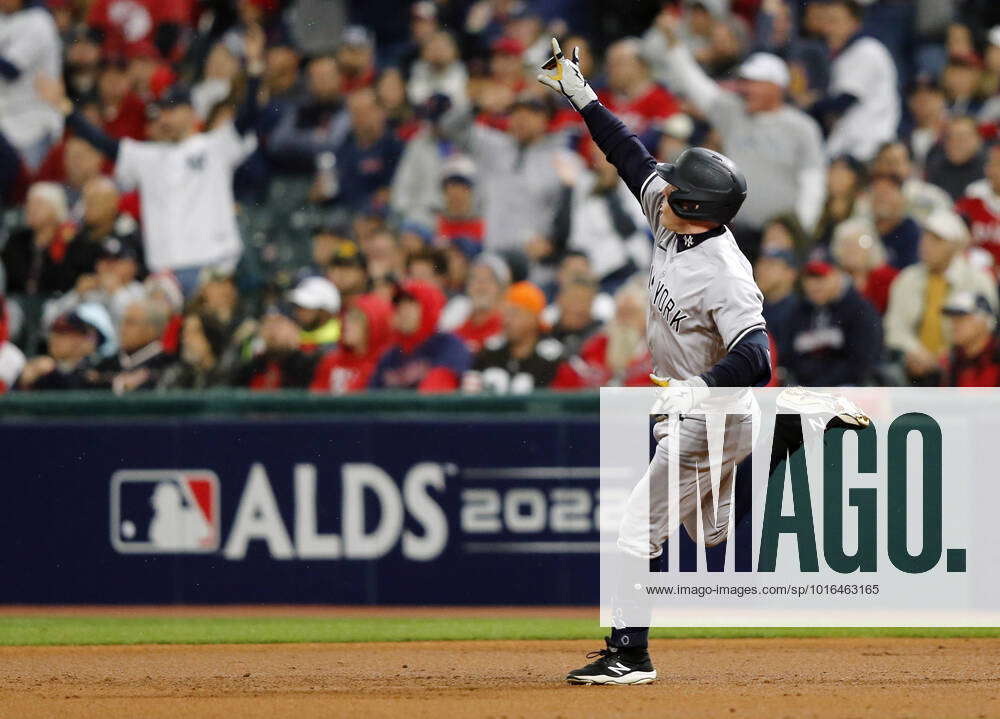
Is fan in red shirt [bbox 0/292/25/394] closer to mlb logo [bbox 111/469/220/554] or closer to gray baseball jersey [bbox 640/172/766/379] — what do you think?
mlb logo [bbox 111/469/220/554]

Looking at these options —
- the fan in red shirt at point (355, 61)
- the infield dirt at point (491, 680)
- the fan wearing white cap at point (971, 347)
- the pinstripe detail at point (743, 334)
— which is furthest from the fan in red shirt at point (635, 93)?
the pinstripe detail at point (743, 334)

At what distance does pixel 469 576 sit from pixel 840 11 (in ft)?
18.8

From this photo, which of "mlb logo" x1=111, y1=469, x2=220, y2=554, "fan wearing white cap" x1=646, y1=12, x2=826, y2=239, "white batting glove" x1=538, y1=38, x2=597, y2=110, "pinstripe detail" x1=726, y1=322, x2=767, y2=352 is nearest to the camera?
"pinstripe detail" x1=726, y1=322, x2=767, y2=352

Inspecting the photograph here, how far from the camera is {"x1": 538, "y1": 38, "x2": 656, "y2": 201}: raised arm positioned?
7.25 metres

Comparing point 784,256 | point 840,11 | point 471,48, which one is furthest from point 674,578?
point 471,48

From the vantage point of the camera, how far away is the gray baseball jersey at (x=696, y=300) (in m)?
6.63

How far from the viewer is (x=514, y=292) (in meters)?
11.5

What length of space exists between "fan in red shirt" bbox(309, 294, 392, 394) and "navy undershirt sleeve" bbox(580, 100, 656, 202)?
14.5 feet

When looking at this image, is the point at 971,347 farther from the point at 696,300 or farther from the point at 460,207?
the point at 460,207

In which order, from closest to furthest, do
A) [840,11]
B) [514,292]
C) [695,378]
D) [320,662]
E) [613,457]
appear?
1. [695,378]
2. [320,662]
3. [613,457]
4. [514,292]
5. [840,11]

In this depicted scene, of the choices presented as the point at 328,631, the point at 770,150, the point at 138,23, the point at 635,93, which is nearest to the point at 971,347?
the point at 770,150

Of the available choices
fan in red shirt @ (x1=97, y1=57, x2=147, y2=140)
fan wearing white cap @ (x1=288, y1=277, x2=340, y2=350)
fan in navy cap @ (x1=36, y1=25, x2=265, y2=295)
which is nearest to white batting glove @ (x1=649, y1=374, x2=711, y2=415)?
fan wearing white cap @ (x1=288, y1=277, x2=340, y2=350)

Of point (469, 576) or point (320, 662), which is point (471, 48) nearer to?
point (469, 576)

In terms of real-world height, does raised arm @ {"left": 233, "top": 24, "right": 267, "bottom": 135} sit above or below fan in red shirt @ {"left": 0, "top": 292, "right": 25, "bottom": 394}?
above
